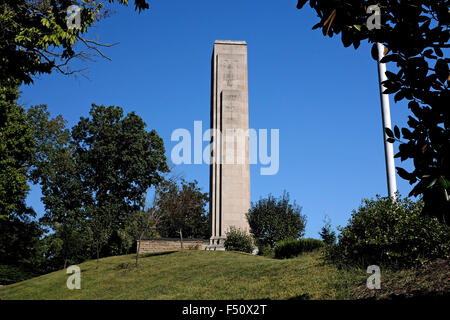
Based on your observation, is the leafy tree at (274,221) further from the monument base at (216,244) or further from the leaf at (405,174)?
the leaf at (405,174)

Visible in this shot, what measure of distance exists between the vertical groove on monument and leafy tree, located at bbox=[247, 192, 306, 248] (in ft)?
10.4

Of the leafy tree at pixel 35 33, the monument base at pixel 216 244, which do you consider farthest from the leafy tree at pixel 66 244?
the leafy tree at pixel 35 33

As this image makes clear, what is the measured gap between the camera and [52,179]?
140ft

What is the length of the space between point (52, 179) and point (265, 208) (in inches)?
894

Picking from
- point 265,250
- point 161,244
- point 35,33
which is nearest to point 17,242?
point 161,244

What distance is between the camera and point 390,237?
1272 centimetres

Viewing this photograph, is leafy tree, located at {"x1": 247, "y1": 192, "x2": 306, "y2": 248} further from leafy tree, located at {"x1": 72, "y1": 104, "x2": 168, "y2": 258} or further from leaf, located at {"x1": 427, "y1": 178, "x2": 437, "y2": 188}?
leaf, located at {"x1": 427, "y1": 178, "x2": 437, "y2": 188}

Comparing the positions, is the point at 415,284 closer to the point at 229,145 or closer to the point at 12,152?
the point at 229,145

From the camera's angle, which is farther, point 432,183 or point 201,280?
point 201,280

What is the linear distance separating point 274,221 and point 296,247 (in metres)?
7.23

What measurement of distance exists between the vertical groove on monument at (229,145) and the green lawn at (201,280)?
280 inches

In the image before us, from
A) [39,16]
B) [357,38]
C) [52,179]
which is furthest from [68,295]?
[52,179]

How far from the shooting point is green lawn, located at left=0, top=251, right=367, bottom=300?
13.1m
